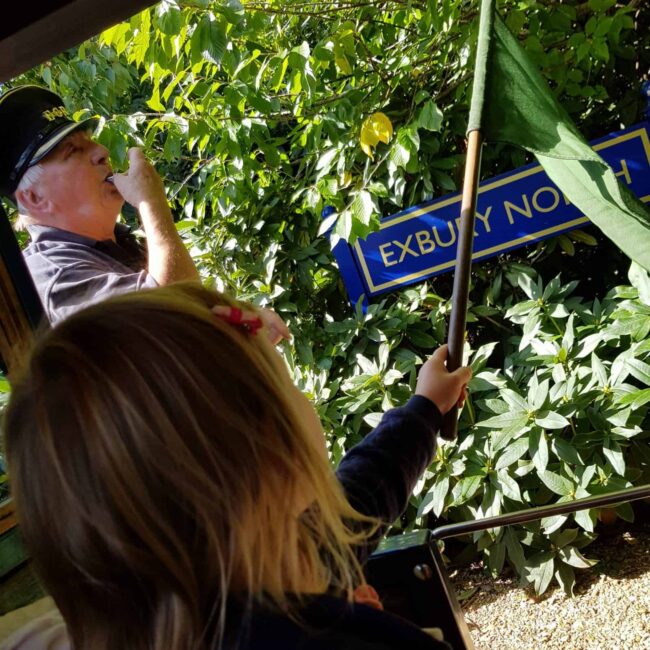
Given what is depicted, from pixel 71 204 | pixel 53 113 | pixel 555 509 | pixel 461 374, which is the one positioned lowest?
pixel 555 509

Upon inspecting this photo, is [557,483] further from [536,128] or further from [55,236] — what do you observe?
[55,236]

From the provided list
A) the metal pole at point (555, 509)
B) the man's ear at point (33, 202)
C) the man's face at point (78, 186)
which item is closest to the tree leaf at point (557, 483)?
the metal pole at point (555, 509)

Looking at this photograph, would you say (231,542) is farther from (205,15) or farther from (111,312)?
(205,15)

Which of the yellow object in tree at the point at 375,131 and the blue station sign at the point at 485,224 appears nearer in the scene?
the blue station sign at the point at 485,224

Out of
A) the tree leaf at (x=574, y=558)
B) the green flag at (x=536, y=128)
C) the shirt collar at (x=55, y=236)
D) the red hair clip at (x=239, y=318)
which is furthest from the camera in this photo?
the tree leaf at (x=574, y=558)

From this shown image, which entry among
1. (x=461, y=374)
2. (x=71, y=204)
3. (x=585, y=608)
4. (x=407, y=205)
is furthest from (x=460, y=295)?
(x=585, y=608)

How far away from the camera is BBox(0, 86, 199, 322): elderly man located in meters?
1.38

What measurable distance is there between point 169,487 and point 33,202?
3.08 ft

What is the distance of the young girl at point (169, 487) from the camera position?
0.79 metres

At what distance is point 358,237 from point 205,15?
96 cm

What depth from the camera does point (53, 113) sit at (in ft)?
5.15

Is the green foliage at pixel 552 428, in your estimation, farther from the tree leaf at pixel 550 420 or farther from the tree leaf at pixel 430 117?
the tree leaf at pixel 430 117

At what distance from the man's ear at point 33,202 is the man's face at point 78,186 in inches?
0.5

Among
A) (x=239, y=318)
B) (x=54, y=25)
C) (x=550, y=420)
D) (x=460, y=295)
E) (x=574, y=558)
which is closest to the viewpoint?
(x=239, y=318)
